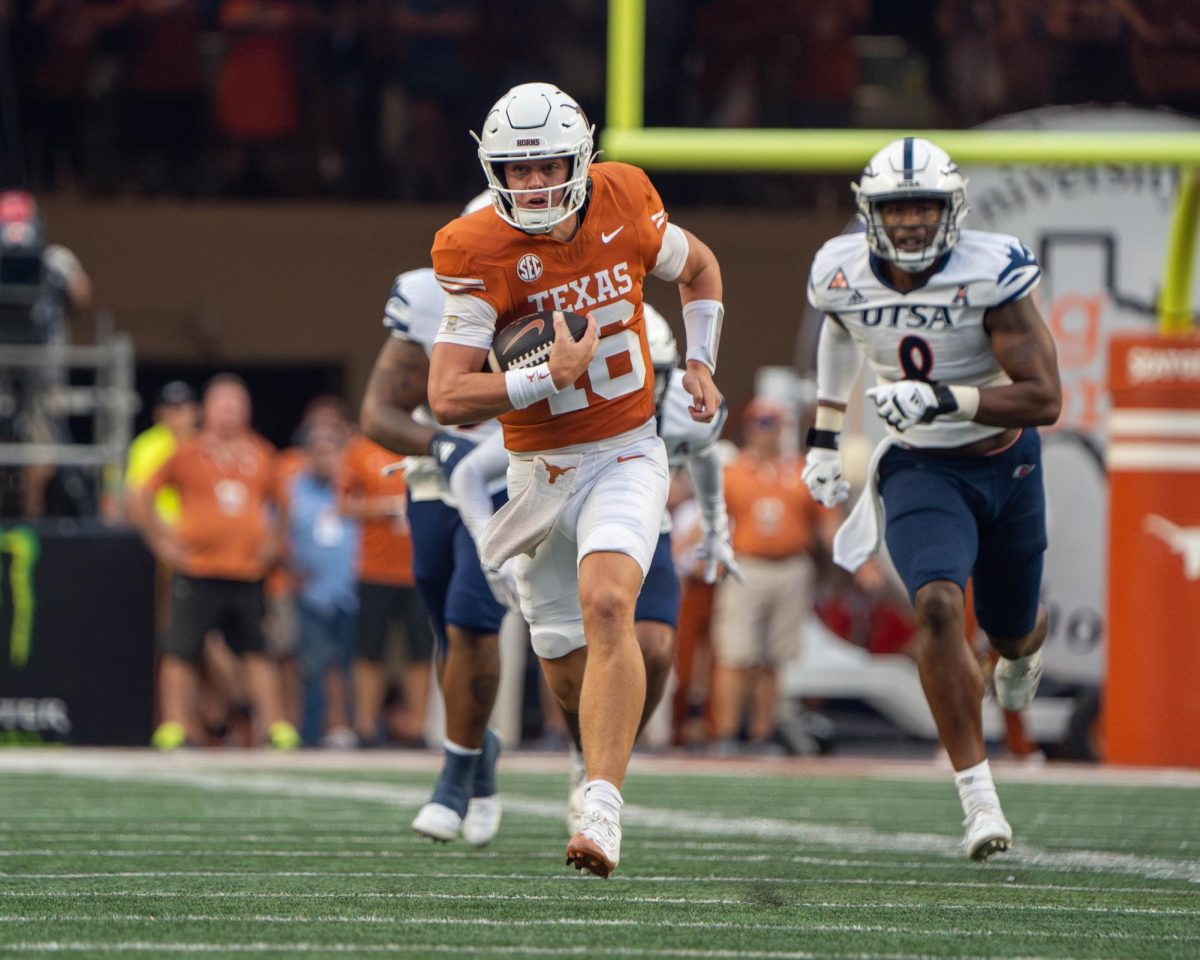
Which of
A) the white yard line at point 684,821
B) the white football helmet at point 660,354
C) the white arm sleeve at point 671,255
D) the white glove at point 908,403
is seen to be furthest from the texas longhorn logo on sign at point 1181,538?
the white arm sleeve at point 671,255

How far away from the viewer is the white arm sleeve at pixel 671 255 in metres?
5.06

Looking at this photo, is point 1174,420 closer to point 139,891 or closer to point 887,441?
point 887,441

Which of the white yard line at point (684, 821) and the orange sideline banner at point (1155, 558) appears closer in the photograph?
the white yard line at point (684, 821)

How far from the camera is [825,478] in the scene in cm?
587

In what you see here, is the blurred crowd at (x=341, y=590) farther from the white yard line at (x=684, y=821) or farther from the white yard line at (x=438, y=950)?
the white yard line at (x=438, y=950)

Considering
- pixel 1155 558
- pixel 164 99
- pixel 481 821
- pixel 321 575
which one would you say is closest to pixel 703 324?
pixel 481 821

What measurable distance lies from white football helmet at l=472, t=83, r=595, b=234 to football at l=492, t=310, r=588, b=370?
0.20 metres

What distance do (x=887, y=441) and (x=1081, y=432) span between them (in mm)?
5031

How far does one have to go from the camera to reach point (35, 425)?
10938 millimetres

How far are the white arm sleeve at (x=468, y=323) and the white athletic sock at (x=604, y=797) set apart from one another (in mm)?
984

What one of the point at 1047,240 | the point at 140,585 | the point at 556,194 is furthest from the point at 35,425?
the point at 556,194

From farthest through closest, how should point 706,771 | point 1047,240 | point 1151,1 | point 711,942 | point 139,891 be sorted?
point 1047,240
point 706,771
point 1151,1
point 139,891
point 711,942

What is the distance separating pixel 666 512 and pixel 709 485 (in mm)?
735

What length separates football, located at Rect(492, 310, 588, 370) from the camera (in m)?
4.64
